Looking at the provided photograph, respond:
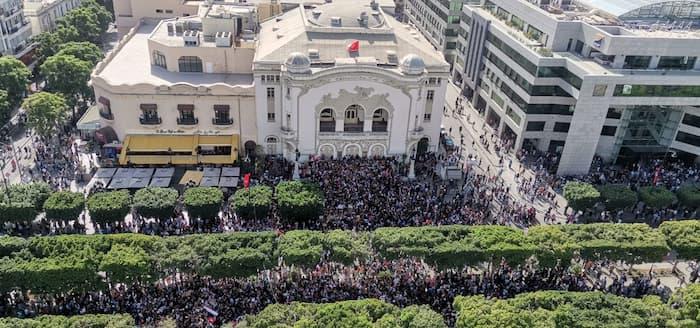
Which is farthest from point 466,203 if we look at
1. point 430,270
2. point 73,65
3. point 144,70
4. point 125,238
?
point 73,65

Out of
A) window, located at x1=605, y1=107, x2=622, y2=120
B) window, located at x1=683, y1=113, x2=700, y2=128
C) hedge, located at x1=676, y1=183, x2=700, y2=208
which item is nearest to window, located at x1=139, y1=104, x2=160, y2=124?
window, located at x1=605, y1=107, x2=622, y2=120

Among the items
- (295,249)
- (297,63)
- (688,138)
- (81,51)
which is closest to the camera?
(295,249)

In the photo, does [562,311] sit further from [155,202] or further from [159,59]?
[159,59]

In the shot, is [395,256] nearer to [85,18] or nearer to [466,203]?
[466,203]

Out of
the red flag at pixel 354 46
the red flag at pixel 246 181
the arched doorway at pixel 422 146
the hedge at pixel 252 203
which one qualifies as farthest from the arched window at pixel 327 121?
the hedge at pixel 252 203

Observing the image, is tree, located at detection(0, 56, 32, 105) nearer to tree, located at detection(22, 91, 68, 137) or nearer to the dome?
tree, located at detection(22, 91, 68, 137)

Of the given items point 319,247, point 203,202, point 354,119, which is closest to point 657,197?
point 354,119
